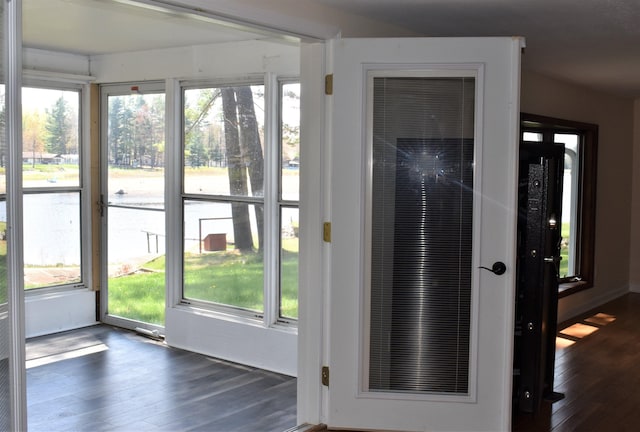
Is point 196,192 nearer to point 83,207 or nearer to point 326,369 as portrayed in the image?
point 83,207

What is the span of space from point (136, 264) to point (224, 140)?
1606mm

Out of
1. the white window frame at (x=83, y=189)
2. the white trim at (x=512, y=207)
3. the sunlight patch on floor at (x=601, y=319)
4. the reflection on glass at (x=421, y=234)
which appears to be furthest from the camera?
the sunlight patch on floor at (x=601, y=319)

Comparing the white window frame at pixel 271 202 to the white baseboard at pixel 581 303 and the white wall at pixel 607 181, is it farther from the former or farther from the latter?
the white baseboard at pixel 581 303

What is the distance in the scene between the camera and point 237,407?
451cm

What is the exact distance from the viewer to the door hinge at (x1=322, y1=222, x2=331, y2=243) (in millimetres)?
3865

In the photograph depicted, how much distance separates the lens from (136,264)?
6477 mm


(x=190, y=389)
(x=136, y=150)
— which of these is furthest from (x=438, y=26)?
(x=136, y=150)

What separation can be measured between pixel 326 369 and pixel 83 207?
3.55m

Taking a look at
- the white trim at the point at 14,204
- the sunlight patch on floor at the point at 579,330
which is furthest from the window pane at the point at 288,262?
the white trim at the point at 14,204

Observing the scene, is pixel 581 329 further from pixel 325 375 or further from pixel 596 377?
pixel 325 375

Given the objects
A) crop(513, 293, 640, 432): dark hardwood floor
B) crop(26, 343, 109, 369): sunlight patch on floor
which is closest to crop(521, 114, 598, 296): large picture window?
crop(513, 293, 640, 432): dark hardwood floor

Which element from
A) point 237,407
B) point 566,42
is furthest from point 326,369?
point 566,42

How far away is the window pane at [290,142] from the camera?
517cm

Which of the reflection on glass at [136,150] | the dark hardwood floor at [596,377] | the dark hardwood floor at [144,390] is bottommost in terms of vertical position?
the dark hardwood floor at [144,390]
